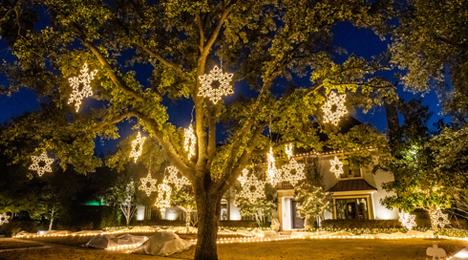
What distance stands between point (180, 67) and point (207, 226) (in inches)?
196

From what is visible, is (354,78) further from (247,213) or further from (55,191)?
(55,191)

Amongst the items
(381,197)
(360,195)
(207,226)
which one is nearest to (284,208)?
(360,195)

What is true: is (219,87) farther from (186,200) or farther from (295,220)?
(295,220)

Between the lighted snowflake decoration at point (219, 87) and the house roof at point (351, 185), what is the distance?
725 inches

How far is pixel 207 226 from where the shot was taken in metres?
8.10

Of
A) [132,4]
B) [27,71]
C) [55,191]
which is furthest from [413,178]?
[55,191]

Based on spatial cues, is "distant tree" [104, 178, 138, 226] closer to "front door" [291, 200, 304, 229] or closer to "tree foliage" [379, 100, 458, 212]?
"front door" [291, 200, 304, 229]

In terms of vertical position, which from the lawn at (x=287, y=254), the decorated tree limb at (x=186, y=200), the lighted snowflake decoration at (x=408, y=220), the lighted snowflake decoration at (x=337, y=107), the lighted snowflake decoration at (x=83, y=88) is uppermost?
the lighted snowflake decoration at (x=83, y=88)

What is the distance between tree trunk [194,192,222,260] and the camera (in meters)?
7.90

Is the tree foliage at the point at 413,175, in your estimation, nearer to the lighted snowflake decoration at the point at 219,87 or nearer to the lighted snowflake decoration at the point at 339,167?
the lighted snowflake decoration at the point at 339,167

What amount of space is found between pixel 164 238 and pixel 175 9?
7.79m

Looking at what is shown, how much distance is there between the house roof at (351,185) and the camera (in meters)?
22.5

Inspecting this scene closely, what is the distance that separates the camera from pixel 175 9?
8133 millimetres

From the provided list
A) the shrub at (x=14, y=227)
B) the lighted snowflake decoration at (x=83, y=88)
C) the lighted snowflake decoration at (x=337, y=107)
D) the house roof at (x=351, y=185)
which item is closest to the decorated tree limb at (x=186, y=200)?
the house roof at (x=351, y=185)
